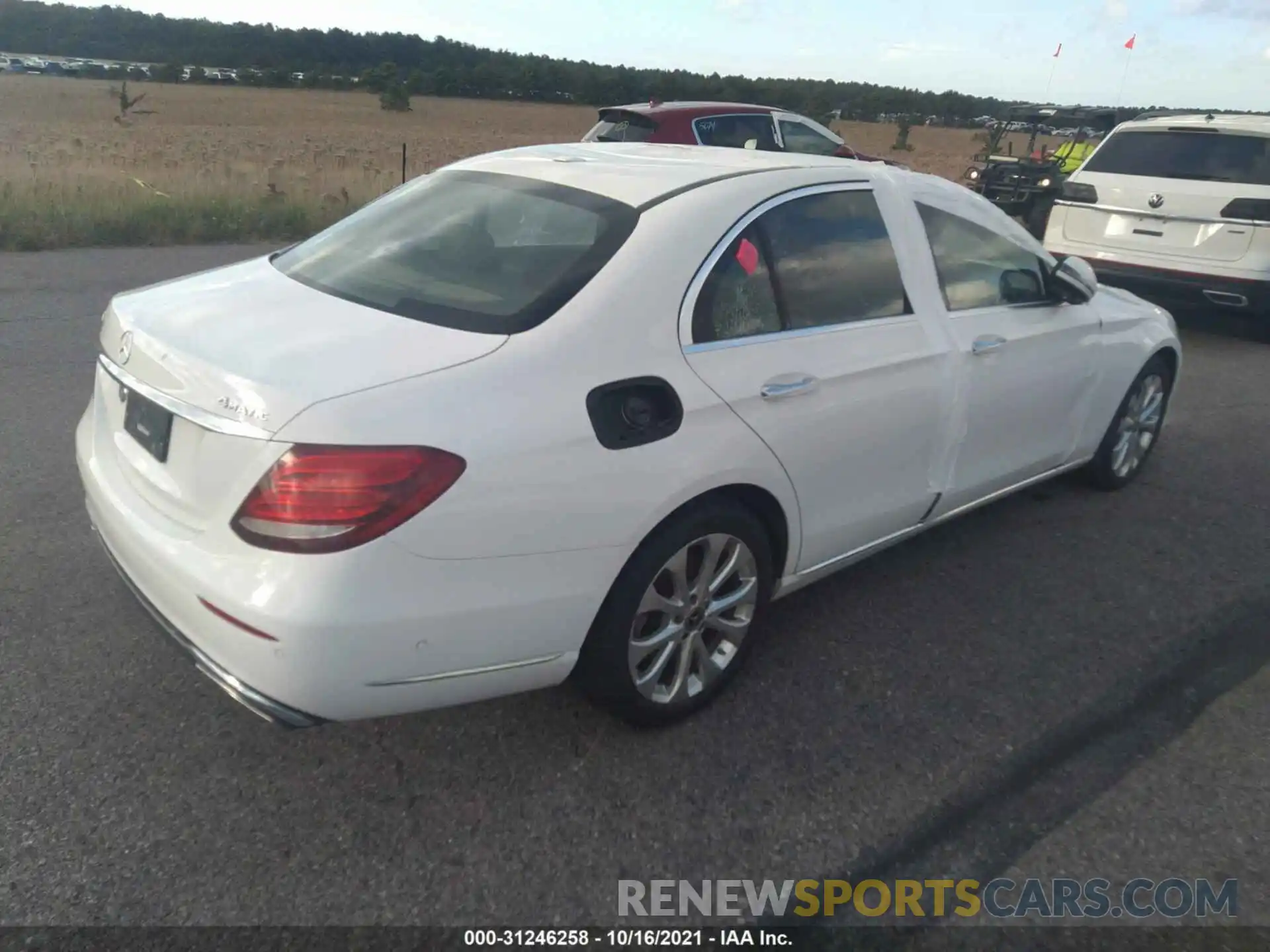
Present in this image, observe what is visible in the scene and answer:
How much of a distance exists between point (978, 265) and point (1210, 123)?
598 cm

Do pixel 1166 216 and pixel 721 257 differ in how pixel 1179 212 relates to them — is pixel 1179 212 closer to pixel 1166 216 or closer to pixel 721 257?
pixel 1166 216

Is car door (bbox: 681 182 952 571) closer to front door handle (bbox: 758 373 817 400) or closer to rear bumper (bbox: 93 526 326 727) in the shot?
front door handle (bbox: 758 373 817 400)

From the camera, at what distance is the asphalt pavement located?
2525 mm

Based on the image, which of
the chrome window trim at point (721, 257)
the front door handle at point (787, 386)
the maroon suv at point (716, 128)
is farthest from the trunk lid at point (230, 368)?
the maroon suv at point (716, 128)

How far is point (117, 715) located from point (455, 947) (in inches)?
54.0

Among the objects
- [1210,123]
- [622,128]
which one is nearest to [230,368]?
[1210,123]

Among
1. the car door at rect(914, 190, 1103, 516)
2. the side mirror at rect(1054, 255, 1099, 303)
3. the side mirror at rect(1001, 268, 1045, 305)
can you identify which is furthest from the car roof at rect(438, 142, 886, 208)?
the side mirror at rect(1054, 255, 1099, 303)

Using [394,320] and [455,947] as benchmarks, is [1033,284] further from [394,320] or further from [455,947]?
[455,947]

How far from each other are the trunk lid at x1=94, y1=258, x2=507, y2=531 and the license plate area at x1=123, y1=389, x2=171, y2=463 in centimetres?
2

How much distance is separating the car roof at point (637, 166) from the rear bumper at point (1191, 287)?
18.9ft

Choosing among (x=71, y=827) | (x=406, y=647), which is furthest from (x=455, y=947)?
(x=71, y=827)

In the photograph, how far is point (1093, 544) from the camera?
15.5 feet

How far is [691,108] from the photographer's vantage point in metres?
11.0

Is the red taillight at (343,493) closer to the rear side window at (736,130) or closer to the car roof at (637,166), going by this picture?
the car roof at (637,166)
